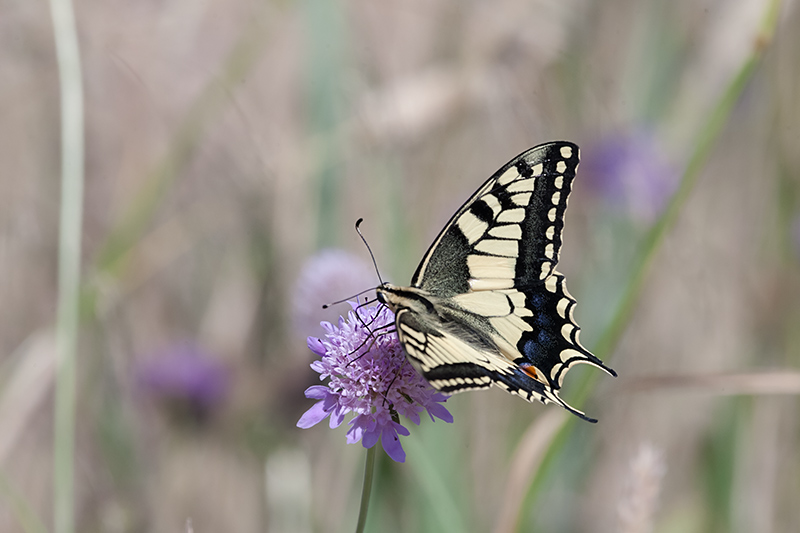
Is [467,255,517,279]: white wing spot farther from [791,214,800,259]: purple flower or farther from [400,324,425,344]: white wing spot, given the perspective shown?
[791,214,800,259]: purple flower

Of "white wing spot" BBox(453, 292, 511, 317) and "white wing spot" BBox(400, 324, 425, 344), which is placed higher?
"white wing spot" BBox(453, 292, 511, 317)

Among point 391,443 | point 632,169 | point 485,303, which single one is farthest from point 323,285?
point 632,169

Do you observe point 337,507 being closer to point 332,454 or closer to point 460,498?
point 332,454

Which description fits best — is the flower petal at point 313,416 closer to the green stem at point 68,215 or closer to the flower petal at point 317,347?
the flower petal at point 317,347

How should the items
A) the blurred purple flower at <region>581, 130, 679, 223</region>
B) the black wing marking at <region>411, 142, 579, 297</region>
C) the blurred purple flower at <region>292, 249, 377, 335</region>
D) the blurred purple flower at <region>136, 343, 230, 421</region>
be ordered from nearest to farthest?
1. the black wing marking at <region>411, 142, 579, 297</region>
2. the blurred purple flower at <region>292, 249, 377, 335</region>
3. the blurred purple flower at <region>136, 343, 230, 421</region>
4. the blurred purple flower at <region>581, 130, 679, 223</region>

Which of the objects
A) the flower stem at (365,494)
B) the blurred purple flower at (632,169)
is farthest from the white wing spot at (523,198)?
the blurred purple flower at (632,169)

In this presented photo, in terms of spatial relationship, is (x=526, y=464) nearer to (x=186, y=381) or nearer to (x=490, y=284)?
(x=490, y=284)

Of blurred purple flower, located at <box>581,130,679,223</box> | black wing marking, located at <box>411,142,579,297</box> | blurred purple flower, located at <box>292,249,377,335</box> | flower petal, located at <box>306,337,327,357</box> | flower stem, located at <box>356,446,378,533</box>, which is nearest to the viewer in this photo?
flower stem, located at <box>356,446,378,533</box>

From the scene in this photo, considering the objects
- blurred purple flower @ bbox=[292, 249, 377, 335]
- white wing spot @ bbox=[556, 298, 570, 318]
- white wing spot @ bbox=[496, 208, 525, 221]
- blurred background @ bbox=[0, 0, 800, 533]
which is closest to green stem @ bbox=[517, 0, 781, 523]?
white wing spot @ bbox=[556, 298, 570, 318]
